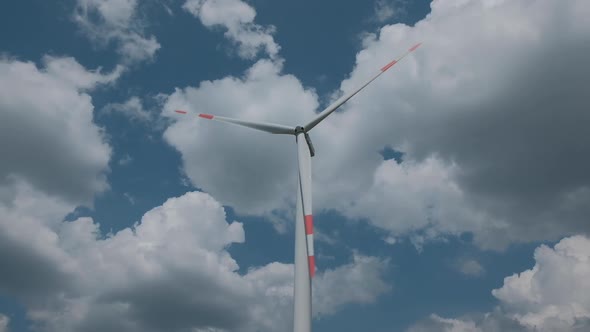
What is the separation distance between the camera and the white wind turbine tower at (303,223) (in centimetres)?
4609

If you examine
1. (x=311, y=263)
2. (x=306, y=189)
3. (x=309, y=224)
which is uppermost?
(x=306, y=189)

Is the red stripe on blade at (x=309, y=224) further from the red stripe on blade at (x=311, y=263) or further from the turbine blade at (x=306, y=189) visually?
the red stripe on blade at (x=311, y=263)

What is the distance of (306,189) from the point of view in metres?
52.3

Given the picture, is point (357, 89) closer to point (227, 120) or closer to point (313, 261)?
point (227, 120)

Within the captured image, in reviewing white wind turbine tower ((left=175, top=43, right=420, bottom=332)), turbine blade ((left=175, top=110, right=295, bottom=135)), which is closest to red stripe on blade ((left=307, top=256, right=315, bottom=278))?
white wind turbine tower ((left=175, top=43, right=420, bottom=332))

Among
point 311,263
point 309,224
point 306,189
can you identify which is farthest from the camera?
point 306,189

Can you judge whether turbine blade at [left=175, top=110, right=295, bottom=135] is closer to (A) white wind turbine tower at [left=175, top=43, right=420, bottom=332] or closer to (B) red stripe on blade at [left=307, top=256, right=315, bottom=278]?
(A) white wind turbine tower at [left=175, top=43, right=420, bottom=332]

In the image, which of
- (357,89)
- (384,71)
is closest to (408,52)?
(384,71)

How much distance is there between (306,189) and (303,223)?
3.95 meters

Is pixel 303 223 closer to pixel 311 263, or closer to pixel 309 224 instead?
pixel 309 224

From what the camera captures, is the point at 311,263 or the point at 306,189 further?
the point at 306,189

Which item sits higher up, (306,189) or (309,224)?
(306,189)

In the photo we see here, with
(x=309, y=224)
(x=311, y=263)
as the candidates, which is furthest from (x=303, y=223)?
(x=311, y=263)

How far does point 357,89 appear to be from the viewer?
6619 centimetres
